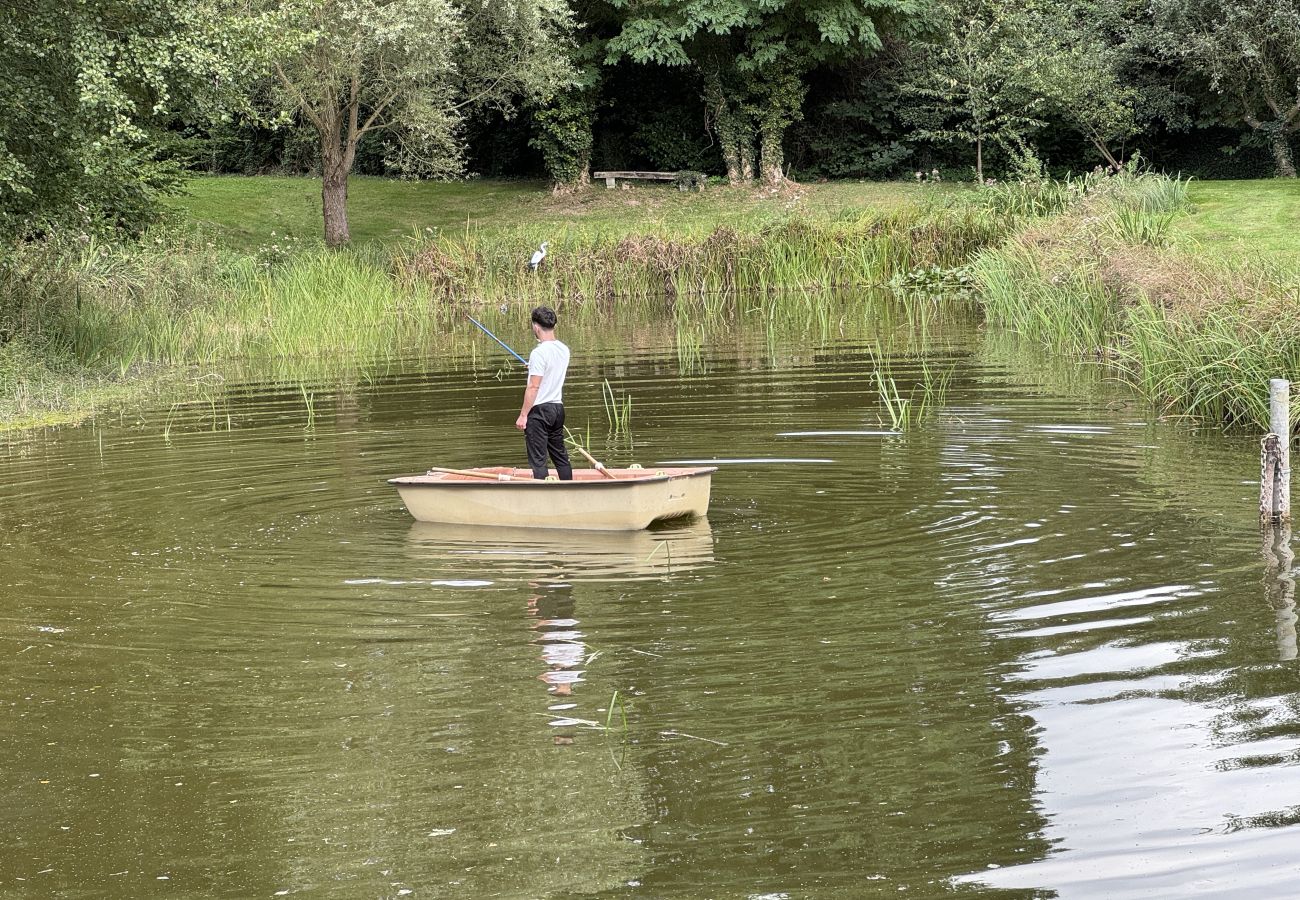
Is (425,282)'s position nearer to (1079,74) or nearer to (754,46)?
(754,46)

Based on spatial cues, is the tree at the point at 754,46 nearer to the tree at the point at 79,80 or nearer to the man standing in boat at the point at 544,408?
the tree at the point at 79,80

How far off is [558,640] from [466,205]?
38.1 m

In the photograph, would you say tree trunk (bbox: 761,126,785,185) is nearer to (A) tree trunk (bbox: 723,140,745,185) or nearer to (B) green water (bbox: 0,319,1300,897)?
(A) tree trunk (bbox: 723,140,745,185)

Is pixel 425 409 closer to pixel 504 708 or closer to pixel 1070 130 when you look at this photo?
pixel 504 708

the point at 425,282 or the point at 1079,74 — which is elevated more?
the point at 1079,74

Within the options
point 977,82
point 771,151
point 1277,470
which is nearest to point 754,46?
point 771,151

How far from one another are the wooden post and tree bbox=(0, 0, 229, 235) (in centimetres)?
1319

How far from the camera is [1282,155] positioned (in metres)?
41.3

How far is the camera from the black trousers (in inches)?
437

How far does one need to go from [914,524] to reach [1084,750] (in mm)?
4326

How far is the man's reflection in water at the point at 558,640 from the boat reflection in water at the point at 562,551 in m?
0.43

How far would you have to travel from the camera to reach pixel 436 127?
34.9 meters

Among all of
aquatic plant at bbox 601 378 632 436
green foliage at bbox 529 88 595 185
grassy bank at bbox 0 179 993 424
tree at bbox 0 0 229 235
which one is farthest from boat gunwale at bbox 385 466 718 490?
green foliage at bbox 529 88 595 185

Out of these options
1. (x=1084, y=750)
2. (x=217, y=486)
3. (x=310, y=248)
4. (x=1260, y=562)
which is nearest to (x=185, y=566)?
(x=217, y=486)
